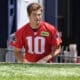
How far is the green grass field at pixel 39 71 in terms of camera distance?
2504 millimetres

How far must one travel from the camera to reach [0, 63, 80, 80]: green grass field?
250 centimetres

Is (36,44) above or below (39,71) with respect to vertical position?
below

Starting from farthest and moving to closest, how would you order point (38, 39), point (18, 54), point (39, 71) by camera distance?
point (38, 39) → point (18, 54) → point (39, 71)

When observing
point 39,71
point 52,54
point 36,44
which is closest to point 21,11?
point 36,44

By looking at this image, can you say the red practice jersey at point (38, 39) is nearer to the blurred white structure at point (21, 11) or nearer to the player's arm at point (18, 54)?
the player's arm at point (18, 54)

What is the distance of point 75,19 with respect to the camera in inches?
340

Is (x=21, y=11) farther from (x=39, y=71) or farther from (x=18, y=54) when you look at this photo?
(x=39, y=71)

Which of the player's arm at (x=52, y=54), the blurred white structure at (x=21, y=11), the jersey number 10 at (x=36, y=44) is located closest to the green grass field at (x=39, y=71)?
the player's arm at (x=52, y=54)

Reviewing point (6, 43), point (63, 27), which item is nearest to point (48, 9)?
point (6, 43)

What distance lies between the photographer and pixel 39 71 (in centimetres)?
270

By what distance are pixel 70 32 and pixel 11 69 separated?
19.5 ft

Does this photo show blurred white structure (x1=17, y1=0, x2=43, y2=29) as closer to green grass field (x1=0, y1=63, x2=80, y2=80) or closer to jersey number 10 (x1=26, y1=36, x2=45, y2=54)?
jersey number 10 (x1=26, y1=36, x2=45, y2=54)

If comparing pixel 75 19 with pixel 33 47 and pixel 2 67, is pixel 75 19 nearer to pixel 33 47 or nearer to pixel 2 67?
pixel 33 47

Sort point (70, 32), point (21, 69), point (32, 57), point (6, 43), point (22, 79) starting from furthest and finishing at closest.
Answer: point (70, 32)
point (6, 43)
point (32, 57)
point (21, 69)
point (22, 79)
